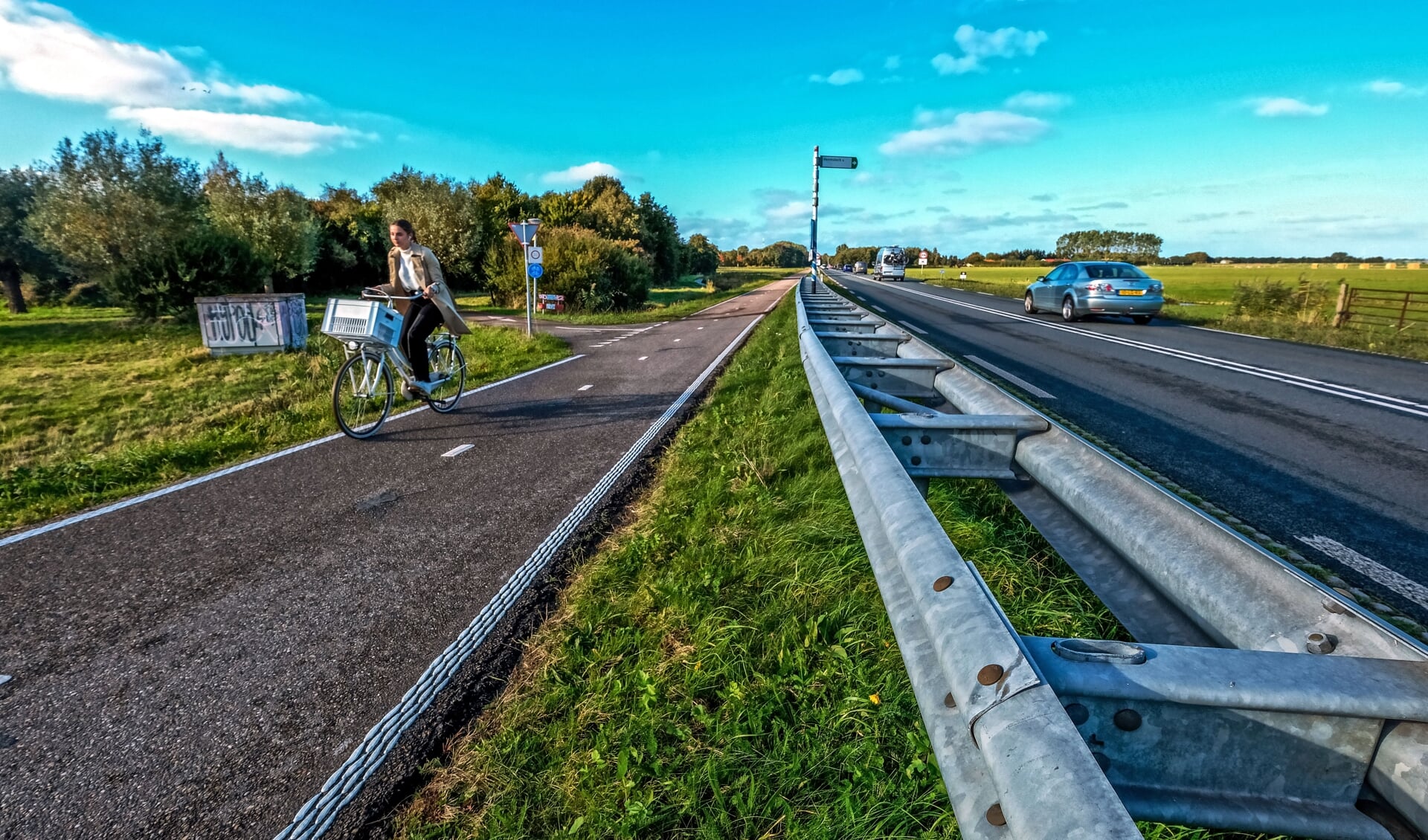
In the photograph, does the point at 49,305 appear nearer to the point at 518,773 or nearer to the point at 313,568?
the point at 313,568

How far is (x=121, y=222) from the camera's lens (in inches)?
848

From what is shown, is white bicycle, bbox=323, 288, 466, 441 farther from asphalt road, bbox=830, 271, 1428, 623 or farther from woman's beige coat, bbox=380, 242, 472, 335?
asphalt road, bbox=830, 271, 1428, 623

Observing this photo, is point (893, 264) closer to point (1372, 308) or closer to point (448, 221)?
point (448, 221)

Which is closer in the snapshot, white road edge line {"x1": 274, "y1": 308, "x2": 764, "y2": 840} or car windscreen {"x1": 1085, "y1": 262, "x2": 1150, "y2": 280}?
white road edge line {"x1": 274, "y1": 308, "x2": 764, "y2": 840}

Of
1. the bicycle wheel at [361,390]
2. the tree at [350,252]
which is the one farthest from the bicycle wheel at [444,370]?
the tree at [350,252]

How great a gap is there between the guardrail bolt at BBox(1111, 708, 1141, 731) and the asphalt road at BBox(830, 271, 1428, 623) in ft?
9.58

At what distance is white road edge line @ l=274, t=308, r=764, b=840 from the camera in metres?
1.99

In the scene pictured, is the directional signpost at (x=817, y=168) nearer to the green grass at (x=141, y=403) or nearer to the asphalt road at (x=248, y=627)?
the green grass at (x=141, y=403)

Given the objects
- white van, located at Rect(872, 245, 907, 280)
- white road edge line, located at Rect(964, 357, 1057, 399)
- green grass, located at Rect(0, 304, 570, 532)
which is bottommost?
green grass, located at Rect(0, 304, 570, 532)

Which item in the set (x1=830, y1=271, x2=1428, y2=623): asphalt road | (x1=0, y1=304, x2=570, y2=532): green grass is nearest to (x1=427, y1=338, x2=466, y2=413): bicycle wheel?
(x1=0, y1=304, x2=570, y2=532): green grass

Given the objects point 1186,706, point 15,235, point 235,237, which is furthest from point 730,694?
point 15,235

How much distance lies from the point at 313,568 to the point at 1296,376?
1159 cm

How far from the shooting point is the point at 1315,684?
3.18ft

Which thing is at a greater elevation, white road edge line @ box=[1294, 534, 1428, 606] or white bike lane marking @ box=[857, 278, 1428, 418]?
white bike lane marking @ box=[857, 278, 1428, 418]
